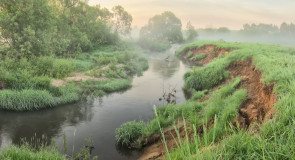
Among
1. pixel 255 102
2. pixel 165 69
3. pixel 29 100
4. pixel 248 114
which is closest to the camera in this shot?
pixel 248 114

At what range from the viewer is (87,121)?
34.2 ft

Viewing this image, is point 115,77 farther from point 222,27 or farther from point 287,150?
point 222,27

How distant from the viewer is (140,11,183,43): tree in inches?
2817

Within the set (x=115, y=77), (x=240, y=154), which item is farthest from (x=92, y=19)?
(x=240, y=154)

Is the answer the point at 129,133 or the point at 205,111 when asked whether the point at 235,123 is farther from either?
the point at 129,133

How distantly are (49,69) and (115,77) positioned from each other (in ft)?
18.8

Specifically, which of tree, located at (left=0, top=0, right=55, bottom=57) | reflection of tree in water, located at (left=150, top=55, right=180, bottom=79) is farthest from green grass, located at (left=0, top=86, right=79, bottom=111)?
reflection of tree in water, located at (left=150, top=55, right=180, bottom=79)

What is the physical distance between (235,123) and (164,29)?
232 feet

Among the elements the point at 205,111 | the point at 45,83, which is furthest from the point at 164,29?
the point at 205,111

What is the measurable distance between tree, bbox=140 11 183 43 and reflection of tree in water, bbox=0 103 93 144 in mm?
62220

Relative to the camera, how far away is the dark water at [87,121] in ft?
26.8

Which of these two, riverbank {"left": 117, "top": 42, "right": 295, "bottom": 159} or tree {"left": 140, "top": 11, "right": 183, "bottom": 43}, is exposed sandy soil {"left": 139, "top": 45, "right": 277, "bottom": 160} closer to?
riverbank {"left": 117, "top": 42, "right": 295, "bottom": 159}

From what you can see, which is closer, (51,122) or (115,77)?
(51,122)

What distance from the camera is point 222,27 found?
129750 mm
